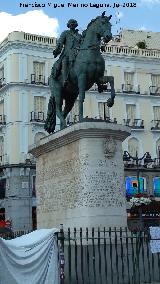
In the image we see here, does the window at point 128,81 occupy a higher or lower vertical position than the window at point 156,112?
higher

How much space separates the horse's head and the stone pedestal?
7.07 ft

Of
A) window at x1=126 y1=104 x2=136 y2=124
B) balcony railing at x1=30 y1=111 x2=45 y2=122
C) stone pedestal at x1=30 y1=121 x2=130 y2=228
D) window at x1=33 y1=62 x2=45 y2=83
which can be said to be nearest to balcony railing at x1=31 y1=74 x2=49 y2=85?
window at x1=33 y1=62 x2=45 y2=83

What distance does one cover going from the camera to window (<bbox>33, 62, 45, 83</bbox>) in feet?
148

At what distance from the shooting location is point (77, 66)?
44.0ft

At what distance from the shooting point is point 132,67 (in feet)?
162

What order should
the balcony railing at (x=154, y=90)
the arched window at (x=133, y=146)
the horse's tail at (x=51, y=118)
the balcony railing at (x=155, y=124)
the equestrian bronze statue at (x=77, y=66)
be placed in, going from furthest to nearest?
the balcony railing at (x=154, y=90)
the balcony railing at (x=155, y=124)
the arched window at (x=133, y=146)
the horse's tail at (x=51, y=118)
the equestrian bronze statue at (x=77, y=66)

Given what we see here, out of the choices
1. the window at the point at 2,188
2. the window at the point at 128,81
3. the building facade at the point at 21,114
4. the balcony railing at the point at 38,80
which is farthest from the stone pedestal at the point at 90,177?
the window at the point at 128,81

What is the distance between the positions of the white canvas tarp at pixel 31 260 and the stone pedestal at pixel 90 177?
3035 mm

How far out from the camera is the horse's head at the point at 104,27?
12945 mm

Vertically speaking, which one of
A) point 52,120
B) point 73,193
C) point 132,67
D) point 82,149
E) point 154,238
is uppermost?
point 132,67

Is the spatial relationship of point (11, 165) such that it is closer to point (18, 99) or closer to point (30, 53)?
point (18, 99)

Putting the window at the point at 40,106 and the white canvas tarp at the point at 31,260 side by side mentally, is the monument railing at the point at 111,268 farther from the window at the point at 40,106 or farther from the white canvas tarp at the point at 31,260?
the window at the point at 40,106

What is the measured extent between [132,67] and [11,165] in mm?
15166

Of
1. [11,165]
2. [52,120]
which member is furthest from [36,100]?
[52,120]
